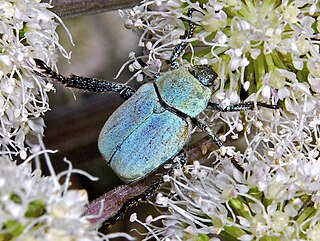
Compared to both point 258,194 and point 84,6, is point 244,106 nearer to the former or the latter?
point 258,194

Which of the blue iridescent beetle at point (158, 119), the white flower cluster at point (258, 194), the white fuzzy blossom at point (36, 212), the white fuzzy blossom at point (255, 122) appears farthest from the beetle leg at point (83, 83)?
the white fuzzy blossom at point (36, 212)

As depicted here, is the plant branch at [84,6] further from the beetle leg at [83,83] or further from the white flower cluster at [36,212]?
the white flower cluster at [36,212]

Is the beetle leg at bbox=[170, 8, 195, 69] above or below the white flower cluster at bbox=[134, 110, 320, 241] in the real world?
above

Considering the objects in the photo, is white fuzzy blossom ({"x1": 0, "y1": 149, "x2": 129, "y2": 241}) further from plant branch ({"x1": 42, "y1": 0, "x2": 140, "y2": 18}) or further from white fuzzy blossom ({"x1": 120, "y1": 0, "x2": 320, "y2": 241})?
plant branch ({"x1": 42, "y1": 0, "x2": 140, "y2": 18})

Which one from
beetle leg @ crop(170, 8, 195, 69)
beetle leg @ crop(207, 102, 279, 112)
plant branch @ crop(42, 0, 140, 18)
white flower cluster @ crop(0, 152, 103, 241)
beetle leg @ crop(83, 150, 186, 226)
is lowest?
beetle leg @ crop(83, 150, 186, 226)

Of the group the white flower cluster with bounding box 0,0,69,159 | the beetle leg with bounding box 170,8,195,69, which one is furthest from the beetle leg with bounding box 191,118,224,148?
the white flower cluster with bounding box 0,0,69,159

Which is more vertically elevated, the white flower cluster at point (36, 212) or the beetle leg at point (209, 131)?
the white flower cluster at point (36, 212)
